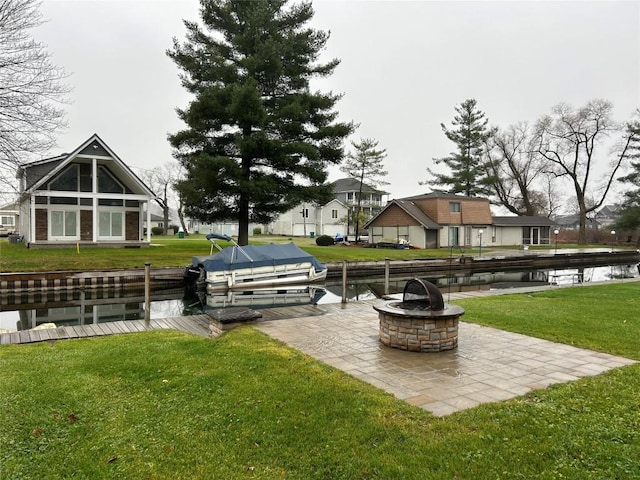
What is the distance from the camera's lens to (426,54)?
1886 cm

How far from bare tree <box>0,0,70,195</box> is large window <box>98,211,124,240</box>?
11.5m

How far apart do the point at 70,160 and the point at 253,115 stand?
35.0 ft

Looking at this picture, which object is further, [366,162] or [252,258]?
[366,162]

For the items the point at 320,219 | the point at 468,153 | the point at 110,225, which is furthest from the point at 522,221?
the point at 110,225

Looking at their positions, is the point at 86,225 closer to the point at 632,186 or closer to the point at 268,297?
the point at 268,297

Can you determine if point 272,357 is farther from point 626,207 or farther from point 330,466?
point 626,207

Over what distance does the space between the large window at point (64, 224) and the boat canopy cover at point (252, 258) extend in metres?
11.3

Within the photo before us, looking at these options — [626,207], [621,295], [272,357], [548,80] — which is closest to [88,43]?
[272,357]

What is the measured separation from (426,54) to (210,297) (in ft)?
43.7

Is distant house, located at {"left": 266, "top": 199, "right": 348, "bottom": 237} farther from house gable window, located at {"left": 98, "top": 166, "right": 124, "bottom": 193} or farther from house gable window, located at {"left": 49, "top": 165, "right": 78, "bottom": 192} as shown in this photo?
house gable window, located at {"left": 49, "top": 165, "right": 78, "bottom": 192}

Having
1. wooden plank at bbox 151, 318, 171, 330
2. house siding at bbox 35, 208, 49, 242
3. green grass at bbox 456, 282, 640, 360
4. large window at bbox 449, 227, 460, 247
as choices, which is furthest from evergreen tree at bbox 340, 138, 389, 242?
wooden plank at bbox 151, 318, 171, 330

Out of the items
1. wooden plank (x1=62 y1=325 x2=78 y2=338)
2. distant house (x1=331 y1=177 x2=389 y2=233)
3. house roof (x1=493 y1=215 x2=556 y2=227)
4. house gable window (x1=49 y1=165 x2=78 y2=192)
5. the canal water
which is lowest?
the canal water

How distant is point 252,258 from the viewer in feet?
64.3

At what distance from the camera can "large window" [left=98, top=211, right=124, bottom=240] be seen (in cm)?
2783
